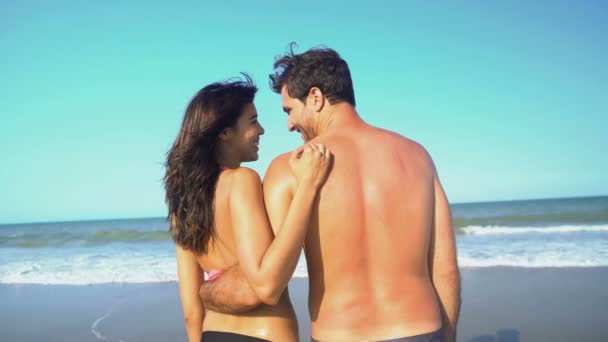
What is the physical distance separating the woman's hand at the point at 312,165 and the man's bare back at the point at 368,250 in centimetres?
6

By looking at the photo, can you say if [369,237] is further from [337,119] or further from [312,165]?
[337,119]

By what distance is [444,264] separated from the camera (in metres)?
2.12

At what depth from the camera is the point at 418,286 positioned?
76.3 inches

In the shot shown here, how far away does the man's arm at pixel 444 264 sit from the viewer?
209 centimetres

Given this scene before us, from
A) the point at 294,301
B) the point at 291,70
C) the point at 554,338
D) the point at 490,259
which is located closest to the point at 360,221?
the point at 291,70

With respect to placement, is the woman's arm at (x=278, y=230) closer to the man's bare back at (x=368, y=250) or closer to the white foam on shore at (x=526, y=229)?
the man's bare back at (x=368, y=250)

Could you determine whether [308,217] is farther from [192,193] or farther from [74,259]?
[74,259]

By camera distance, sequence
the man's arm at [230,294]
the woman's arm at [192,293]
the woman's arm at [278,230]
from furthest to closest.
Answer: the woman's arm at [192,293] → the man's arm at [230,294] → the woman's arm at [278,230]

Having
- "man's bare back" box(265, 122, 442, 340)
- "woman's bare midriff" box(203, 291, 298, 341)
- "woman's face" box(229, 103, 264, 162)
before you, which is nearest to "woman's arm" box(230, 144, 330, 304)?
"man's bare back" box(265, 122, 442, 340)

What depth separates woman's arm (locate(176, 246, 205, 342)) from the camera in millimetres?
2504

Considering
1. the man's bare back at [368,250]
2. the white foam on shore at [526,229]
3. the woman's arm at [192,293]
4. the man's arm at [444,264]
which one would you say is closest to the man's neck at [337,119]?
the man's bare back at [368,250]

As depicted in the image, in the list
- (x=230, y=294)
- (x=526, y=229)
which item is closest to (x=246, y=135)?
(x=230, y=294)

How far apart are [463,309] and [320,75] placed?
5.39m

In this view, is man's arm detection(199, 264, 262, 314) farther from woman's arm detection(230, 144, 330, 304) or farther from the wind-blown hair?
the wind-blown hair
